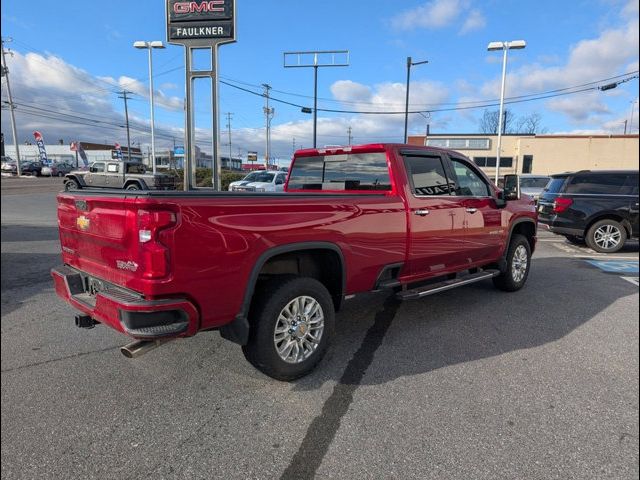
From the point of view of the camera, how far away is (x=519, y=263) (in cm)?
609

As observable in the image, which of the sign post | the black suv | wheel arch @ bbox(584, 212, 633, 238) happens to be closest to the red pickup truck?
the black suv

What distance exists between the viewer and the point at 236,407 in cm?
298

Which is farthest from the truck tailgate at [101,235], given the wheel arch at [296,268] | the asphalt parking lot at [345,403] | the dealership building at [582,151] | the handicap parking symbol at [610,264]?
the handicap parking symbol at [610,264]

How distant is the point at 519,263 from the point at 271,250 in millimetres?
4402

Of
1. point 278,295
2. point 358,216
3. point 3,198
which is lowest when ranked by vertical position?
point 278,295

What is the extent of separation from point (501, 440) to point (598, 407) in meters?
0.85

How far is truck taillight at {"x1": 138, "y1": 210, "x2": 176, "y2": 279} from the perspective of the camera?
8.21 ft

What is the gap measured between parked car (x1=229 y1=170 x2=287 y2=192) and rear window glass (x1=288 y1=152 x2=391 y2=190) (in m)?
16.1

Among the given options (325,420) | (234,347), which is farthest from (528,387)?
(234,347)

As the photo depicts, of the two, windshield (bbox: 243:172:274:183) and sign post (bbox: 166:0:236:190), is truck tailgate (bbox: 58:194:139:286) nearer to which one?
sign post (bbox: 166:0:236:190)

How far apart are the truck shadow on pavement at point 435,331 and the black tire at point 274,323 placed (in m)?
0.16

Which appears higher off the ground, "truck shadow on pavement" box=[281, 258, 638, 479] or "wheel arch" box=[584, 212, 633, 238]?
"wheel arch" box=[584, 212, 633, 238]

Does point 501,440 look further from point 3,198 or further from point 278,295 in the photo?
point 3,198

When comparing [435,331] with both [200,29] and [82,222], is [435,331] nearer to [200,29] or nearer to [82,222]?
[82,222]
